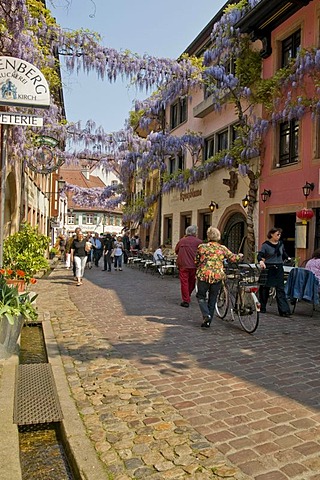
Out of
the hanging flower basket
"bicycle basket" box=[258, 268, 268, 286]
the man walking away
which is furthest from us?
the man walking away

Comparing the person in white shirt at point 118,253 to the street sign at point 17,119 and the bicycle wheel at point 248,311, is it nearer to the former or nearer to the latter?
the bicycle wheel at point 248,311

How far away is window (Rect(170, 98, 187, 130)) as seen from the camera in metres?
22.1

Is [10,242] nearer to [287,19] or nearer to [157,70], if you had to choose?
[157,70]

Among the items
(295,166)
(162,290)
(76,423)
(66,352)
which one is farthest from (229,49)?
(76,423)

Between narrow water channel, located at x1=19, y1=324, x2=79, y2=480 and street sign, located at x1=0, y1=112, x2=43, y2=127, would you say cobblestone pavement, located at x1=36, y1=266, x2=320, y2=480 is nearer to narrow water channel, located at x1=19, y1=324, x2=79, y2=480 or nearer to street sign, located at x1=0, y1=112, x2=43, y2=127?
narrow water channel, located at x1=19, y1=324, x2=79, y2=480

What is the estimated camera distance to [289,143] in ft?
44.0

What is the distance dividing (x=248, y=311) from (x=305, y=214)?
19.7ft

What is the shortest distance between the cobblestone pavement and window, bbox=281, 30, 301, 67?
9.19 m

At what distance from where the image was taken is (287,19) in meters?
13.5

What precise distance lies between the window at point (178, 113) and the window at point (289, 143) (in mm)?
8913

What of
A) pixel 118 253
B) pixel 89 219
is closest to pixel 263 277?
pixel 118 253

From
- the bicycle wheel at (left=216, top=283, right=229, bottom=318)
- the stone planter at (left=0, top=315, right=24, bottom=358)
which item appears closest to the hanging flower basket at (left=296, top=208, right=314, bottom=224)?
the bicycle wheel at (left=216, top=283, right=229, bottom=318)

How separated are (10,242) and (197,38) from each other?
1370 cm

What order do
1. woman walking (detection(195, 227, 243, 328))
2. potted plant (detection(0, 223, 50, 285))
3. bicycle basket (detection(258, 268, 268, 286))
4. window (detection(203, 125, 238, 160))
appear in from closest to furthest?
woman walking (detection(195, 227, 243, 328))
bicycle basket (detection(258, 268, 268, 286))
potted plant (detection(0, 223, 50, 285))
window (detection(203, 125, 238, 160))
